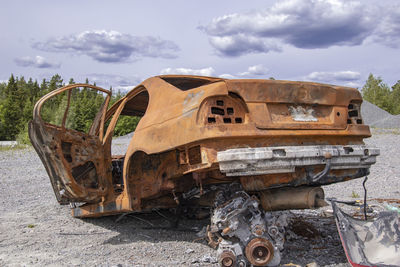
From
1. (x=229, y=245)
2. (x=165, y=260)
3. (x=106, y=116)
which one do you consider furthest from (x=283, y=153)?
(x=106, y=116)

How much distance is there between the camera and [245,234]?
128 inches

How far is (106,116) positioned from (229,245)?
3007mm

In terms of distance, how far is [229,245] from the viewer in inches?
128

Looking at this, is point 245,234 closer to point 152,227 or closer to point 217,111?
point 217,111

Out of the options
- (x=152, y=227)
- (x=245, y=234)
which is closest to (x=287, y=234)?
(x=245, y=234)

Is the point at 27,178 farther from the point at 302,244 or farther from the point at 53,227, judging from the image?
the point at 302,244

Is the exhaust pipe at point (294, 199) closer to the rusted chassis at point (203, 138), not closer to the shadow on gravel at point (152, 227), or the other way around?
the rusted chassis at point (203, 138)

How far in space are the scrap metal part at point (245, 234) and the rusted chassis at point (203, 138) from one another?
20cm

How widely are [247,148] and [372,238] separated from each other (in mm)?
1577

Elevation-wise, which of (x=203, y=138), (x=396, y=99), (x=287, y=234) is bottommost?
(x=287, y=234)

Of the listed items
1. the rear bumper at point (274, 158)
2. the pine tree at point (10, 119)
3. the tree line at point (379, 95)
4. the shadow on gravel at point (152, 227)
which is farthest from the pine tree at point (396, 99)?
the rear bumper at point (274, 158)

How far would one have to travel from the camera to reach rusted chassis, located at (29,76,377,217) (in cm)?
312

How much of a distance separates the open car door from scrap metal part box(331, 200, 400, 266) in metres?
2.73

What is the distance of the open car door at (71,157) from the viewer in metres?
4.26
